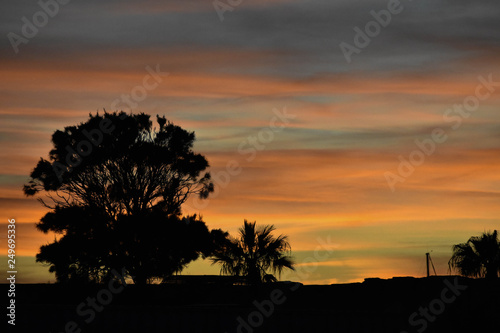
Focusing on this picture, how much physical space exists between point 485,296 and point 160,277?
22.3 m

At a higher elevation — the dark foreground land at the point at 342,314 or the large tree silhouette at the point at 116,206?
the large tree silhouette at the point at 116,206

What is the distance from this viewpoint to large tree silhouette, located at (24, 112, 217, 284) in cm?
4244

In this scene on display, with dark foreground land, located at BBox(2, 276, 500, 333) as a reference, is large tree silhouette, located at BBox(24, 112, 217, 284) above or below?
above

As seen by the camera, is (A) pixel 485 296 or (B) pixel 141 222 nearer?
(A) pixel 485 296

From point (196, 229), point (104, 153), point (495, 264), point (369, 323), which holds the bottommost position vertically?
→ point (369, 323)

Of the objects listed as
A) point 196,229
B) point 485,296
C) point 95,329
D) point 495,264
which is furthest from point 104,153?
point 485,296

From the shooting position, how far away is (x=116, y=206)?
141 ft

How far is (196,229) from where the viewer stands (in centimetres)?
4338

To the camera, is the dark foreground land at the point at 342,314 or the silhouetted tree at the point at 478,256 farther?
the silhouetted tree at the point at 478,256

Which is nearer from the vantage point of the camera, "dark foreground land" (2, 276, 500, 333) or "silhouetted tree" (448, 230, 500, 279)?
"dark foreground land" (2, 276, 500, 333)

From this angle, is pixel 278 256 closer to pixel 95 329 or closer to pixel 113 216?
pixel 113 216

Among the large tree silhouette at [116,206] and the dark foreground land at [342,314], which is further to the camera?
the large tree silhouette at [116,206]

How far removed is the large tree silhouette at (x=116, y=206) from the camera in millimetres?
42438

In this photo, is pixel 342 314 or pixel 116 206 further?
pixel 116 206
